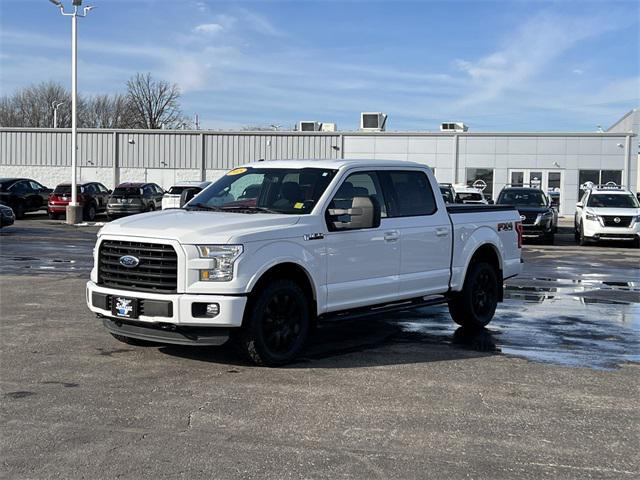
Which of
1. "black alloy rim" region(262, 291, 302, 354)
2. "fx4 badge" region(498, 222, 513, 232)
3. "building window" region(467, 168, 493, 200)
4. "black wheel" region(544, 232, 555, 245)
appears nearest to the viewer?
"black alloy rim" region(262, 291, 302, 354)

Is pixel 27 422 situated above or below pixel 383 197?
below

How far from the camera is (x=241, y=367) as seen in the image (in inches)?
272

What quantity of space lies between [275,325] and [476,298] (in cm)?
335

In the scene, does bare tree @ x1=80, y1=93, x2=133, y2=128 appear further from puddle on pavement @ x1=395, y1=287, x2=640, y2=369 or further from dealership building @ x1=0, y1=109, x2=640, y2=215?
puddle on pavement @ x1=395, y1=287, x2=640, y2=369

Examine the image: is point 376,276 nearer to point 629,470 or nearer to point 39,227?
point 629,470

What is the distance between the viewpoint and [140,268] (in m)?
6.70

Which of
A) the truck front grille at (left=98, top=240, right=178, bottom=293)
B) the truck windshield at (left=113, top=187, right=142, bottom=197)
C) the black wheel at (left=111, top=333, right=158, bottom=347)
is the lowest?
the black wheel at (left=111, top=333, right=158, bottom=347)

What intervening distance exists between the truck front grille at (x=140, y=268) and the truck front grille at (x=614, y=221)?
18849 millimetres

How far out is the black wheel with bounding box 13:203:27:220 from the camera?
31473 mm

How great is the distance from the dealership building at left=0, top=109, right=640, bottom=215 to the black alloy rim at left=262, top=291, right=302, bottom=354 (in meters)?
33.8

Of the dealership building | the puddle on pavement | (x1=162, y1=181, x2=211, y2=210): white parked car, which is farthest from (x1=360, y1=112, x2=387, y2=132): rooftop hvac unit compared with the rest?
the puddle on pavement

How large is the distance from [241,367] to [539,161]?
3568 cm

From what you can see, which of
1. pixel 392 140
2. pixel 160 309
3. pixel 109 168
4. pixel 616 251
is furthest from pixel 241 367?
pixel 109 168

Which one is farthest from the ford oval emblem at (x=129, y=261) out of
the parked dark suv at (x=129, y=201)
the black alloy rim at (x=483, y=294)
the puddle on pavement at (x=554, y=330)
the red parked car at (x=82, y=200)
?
the red parked car at (x=82, y=200)
